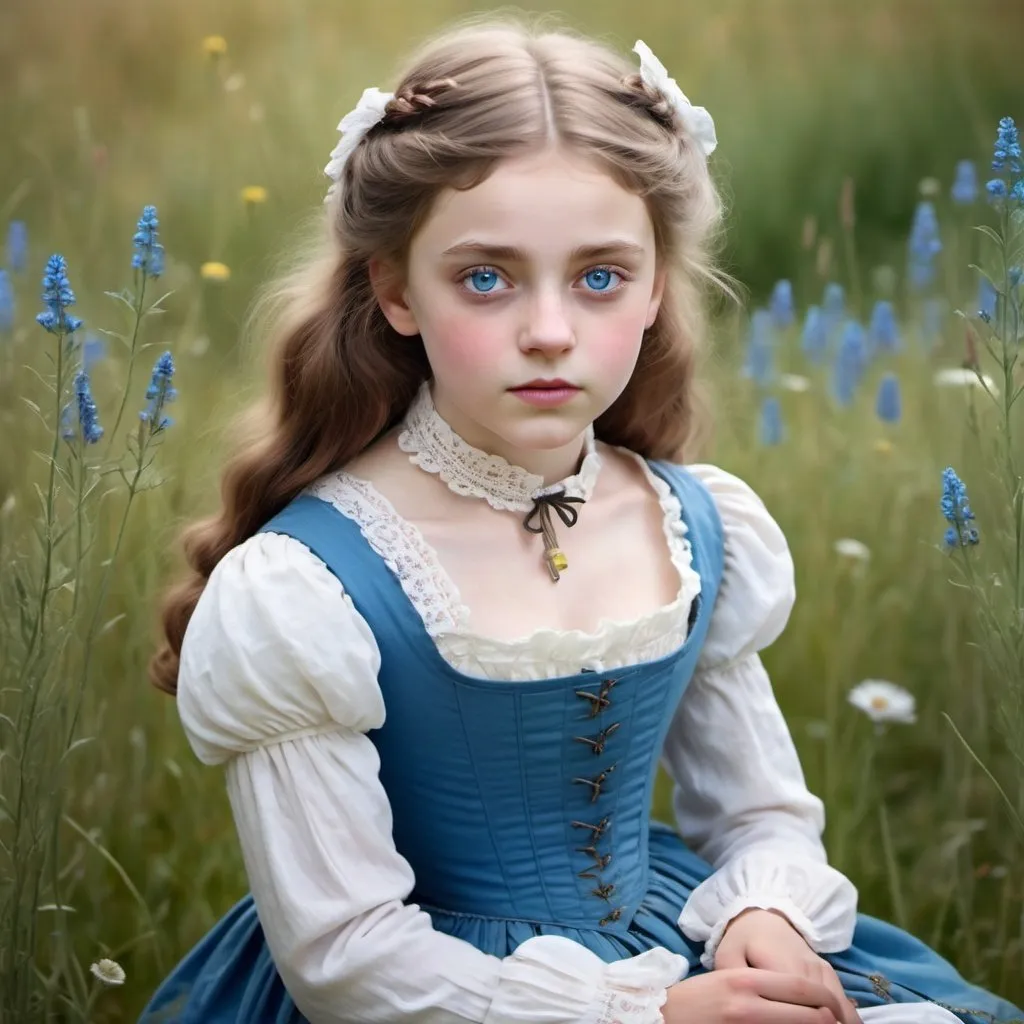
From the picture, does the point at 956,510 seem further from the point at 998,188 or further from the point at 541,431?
the point at 541,431

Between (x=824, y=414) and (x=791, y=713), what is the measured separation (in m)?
0.52

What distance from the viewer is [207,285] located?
241cm

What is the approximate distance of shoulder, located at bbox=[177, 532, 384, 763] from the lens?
4.06ft

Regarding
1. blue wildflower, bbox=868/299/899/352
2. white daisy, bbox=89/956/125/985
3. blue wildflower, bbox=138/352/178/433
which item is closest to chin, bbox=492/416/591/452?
blue wildflower, bbox=138/352/178/433

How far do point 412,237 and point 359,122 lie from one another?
13 centimetres

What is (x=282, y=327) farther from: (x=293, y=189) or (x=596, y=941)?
(x=293, y=189)

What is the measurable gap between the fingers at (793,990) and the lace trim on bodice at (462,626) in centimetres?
30

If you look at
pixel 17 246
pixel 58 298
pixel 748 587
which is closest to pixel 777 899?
pixel 748 587

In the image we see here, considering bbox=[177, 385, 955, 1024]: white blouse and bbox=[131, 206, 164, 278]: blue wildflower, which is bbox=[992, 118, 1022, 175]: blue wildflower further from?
bbox=[131, 206, 164, 278]: blue wildflower

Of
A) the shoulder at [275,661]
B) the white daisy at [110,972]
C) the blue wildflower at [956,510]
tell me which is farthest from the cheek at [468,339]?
the white daisy at [110,972]

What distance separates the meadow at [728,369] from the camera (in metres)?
1.88

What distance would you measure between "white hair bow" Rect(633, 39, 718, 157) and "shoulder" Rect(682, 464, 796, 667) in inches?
15.1

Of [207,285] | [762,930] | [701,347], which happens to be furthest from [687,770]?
[207,285]

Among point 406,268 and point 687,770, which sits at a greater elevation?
point 406,268
